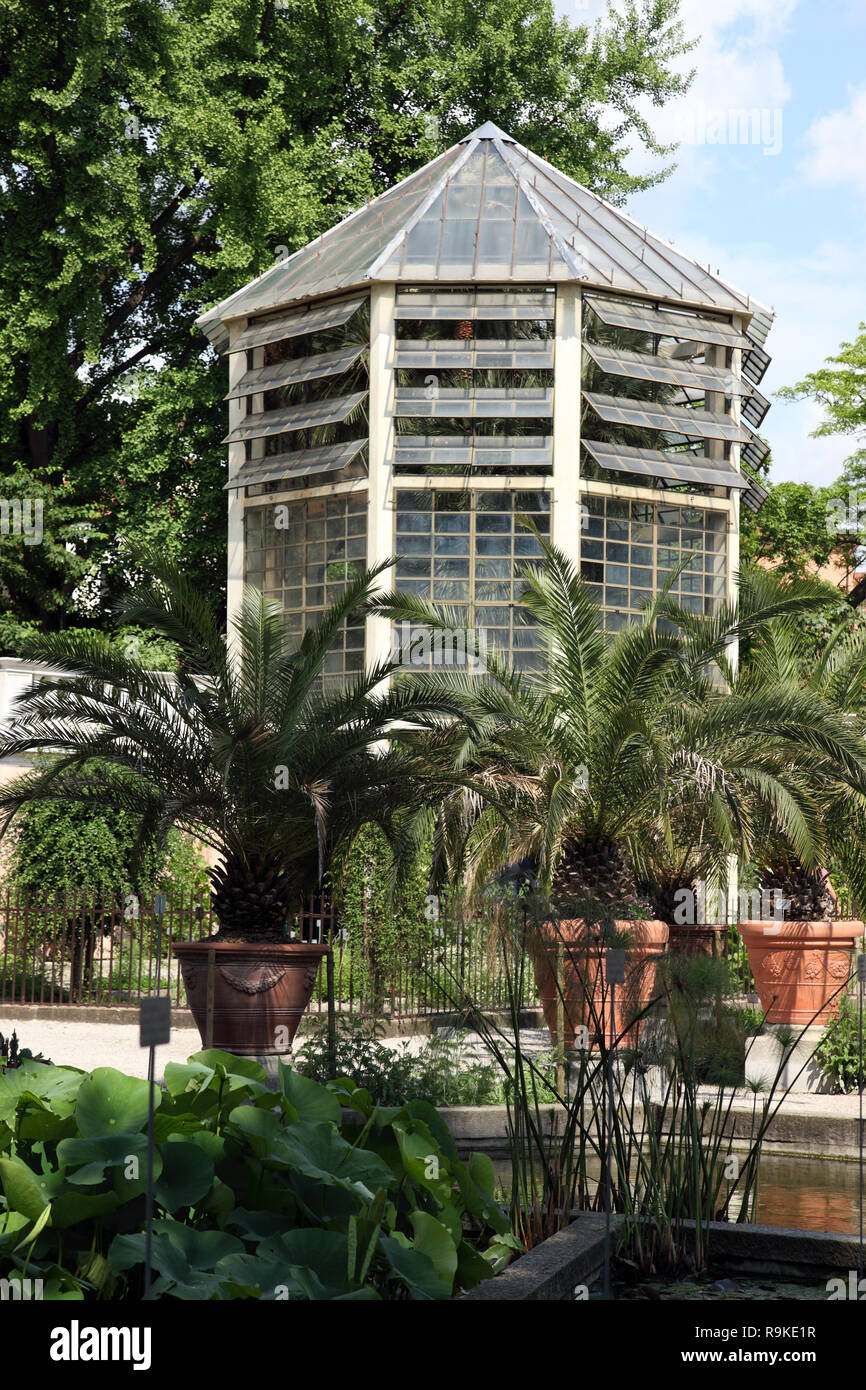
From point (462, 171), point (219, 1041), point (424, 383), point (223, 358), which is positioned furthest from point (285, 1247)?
point (223, 358)

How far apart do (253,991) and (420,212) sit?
15764 millimetres

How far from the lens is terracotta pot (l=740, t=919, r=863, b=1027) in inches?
487

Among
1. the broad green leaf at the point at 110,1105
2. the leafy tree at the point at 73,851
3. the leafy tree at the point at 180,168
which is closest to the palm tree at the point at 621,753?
the leafy tree at the point at 73,851

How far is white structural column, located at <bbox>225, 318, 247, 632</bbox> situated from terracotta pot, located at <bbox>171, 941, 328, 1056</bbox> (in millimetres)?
11808

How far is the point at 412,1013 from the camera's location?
1571 cm

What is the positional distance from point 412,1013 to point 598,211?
15.7m

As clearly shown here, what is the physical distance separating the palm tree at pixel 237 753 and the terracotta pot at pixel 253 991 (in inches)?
19.0

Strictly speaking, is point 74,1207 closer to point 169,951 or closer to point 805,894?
point 805,894

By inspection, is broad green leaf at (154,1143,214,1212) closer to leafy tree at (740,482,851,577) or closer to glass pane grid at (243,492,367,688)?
glass pane grid at (243,492,367,688)

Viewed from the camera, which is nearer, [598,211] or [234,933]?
[234,933]

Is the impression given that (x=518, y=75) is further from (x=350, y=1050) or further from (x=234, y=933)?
(x=350, y=1050)

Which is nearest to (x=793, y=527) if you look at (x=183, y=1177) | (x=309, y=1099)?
(x=309, y=1099)

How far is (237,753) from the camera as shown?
1109cm

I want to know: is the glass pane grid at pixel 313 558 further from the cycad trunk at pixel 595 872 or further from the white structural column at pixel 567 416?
the cycad trunk at pixel 595 872
